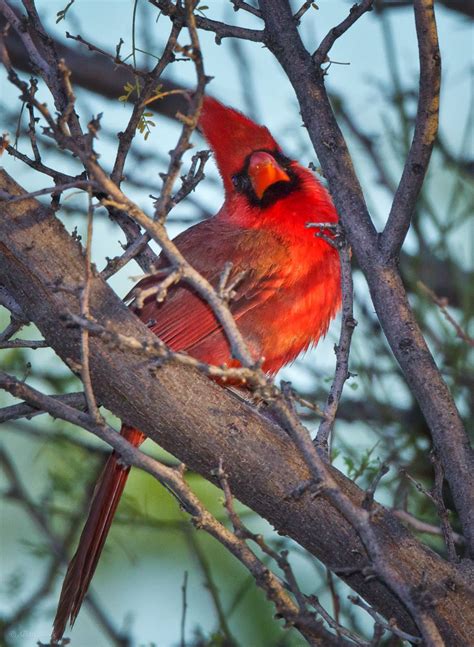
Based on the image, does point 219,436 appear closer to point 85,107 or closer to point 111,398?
point 111,398

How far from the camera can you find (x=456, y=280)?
136 inches

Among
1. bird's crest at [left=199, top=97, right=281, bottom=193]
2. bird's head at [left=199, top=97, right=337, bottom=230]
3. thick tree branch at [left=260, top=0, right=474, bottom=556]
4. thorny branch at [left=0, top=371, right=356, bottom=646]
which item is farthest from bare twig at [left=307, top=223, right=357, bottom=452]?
bird's crest at [left=199, top=97, right=281, bottom=193]

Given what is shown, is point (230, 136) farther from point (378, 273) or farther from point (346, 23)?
point (378, 273)

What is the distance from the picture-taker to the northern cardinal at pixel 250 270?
2.71 m

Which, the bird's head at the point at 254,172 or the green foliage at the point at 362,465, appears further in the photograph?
the bird's head at the point at 254,172

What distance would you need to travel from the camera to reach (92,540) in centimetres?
264

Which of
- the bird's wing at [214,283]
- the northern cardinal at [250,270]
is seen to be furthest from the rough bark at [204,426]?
the bird's wing at [214,283]

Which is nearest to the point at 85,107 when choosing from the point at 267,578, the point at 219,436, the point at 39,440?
the point at 39,440

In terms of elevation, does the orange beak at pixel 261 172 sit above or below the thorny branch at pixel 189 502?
above

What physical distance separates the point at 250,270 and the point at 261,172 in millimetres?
485

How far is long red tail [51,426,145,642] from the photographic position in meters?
2.54

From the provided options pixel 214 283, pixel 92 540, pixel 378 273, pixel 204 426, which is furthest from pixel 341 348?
pixel 92 540

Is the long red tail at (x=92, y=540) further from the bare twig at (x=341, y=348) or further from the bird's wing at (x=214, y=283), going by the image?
the bare twig at (x=341, y=348)

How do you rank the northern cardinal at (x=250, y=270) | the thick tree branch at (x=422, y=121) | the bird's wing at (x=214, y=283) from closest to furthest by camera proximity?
the thick tree branch at (x=422, y=121)
the northern cardinal at (x=250, y=270)
the bird's wing at (x=214, y=283)
